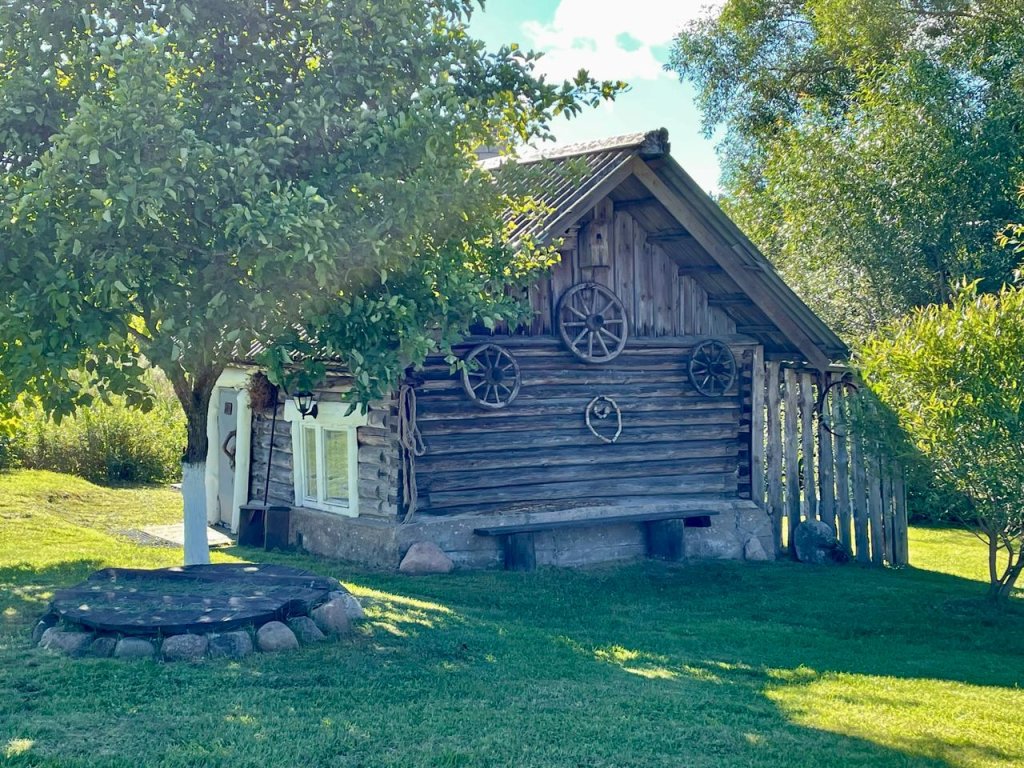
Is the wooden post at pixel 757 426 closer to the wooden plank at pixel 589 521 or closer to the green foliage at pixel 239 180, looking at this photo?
the wooden plank at pixel 589 521

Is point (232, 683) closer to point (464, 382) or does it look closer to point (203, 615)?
point (203, 615)

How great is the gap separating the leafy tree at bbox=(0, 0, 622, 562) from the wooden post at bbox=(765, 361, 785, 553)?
20.1 feet

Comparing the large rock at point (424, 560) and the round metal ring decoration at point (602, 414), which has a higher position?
the round metal ring decoration at point (602, 414)

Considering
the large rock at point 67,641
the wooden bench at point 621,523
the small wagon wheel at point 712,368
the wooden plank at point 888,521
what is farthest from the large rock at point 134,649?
the wooden plank at point 888,521

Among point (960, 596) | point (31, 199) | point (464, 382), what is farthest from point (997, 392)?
point (31, 199)

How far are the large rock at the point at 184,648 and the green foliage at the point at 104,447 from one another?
14905 millimetres

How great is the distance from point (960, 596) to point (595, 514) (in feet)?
14.1

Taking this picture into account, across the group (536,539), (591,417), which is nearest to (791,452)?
(591,417)

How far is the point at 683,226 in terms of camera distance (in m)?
13.1

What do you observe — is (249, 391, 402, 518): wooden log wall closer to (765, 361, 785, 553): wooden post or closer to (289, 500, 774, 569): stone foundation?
(289, 500, 774, 569): stone foundation

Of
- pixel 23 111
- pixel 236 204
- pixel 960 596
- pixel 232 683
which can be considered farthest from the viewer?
pixel 960 596

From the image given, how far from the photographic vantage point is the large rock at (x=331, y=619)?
27.8 ft

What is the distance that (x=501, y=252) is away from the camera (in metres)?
10.1

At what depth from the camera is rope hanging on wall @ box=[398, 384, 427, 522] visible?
1216cm
